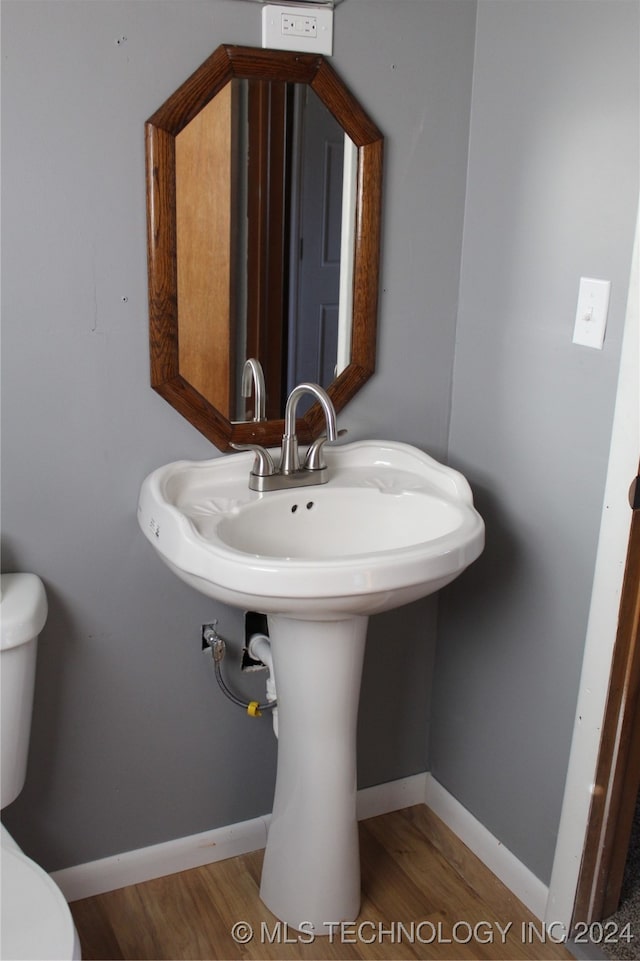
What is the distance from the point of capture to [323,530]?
1775 millimetres

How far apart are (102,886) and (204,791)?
27cm

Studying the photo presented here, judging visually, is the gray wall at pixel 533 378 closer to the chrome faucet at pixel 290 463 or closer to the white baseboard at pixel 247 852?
the white baseboard at pixel 247 852

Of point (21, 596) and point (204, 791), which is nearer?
point (21, 596)

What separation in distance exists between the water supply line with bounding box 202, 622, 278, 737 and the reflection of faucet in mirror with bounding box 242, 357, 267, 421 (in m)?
0.44

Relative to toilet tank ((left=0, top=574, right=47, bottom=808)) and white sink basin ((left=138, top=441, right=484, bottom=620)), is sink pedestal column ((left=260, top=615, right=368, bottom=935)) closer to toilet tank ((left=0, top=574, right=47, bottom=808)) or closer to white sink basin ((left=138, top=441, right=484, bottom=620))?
white sink basin ((left=138, top=441, right=484, bottom=620))

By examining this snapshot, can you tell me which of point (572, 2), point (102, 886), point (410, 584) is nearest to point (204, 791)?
point (102, 886)

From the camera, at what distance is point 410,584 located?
146 cm

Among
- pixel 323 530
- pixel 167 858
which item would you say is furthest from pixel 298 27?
pixel 167 858

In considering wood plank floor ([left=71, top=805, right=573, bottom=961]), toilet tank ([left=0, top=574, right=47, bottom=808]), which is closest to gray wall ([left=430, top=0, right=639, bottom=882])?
wood plank floor ([left=71, top=805, right=573, bottom=961])

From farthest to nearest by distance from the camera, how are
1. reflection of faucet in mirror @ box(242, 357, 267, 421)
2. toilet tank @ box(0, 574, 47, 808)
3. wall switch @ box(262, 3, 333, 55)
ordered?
reflection of faucet in mirror @ box(242, 357, 267, 421)
wall switch @ box(262, 3, 333, 55)
toilet tank @ box(0, 574, 47, 808)

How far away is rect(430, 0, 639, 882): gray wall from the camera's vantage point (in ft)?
5.08

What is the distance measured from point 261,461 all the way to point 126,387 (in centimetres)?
27

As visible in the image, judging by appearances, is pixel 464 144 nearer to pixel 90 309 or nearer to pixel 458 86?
pixel 458 86

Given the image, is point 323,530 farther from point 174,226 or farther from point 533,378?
point 174,226
